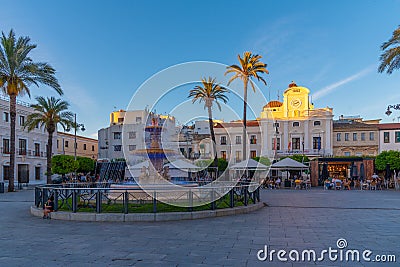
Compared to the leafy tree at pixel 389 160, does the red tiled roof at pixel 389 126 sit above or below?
above

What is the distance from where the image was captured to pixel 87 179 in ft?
128

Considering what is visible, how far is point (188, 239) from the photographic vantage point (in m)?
8.06

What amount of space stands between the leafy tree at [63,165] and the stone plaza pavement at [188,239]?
24393mm

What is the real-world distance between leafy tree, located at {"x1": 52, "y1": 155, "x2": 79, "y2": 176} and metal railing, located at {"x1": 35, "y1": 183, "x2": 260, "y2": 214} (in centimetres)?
2344

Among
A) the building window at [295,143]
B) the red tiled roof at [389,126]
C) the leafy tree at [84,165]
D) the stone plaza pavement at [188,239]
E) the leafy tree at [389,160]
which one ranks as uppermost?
the red tiled roof at [389,126]

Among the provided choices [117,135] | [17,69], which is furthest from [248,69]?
[117,135]

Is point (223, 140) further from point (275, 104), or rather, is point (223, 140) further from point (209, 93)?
point (209, 93)

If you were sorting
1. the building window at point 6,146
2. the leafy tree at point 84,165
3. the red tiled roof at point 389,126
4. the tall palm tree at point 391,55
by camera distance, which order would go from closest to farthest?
the tall palm tree at point 391,55
the building window at point 6,146
the leafy tree at point 84,165
the red tiled roof at point 389,126

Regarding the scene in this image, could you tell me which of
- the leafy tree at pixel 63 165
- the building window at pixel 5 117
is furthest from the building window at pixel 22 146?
the leafy tree at pixel 63 165

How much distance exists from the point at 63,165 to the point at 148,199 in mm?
24987

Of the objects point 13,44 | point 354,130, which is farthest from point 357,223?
point 354,130

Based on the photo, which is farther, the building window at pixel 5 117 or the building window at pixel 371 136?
the building window at pixel 371 136

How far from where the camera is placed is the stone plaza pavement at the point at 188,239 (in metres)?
6.41

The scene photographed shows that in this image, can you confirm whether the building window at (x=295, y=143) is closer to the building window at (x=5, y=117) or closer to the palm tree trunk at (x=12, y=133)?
the palm tree trunk at (x=12, y=133)
